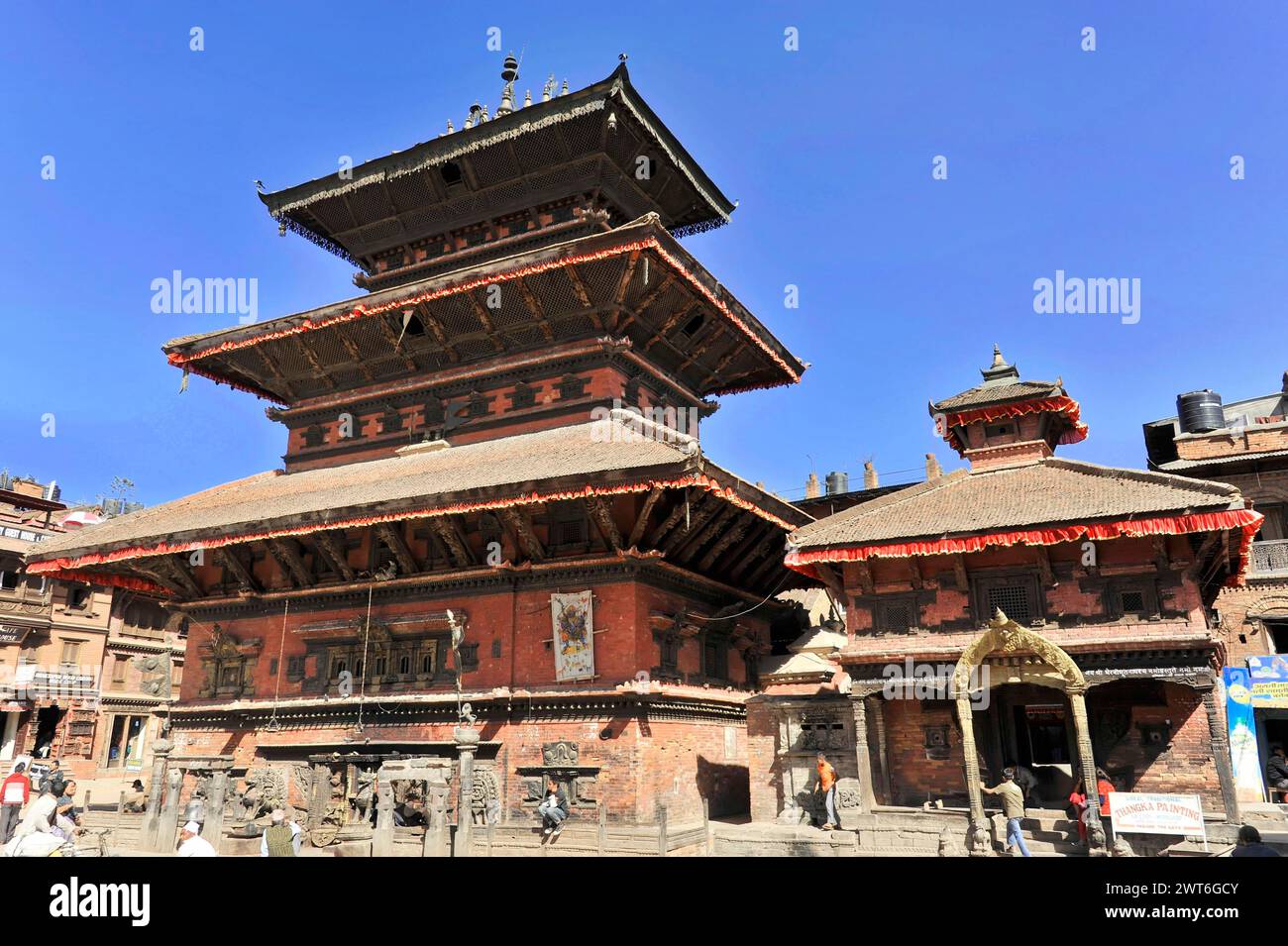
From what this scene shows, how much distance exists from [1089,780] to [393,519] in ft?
48.1

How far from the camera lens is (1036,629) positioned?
A: 58.8 ft

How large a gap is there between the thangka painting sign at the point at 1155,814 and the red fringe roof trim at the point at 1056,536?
487 cm

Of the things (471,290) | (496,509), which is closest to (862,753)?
(496,509)

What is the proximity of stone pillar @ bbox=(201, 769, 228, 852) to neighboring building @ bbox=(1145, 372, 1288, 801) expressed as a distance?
30.0 m

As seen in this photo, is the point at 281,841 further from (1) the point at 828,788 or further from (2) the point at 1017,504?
(2) the point at 1017,504

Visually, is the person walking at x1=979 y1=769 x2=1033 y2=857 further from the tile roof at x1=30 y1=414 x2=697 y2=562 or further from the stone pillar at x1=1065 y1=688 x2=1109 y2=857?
the tile roof at x1=30 y1=414 x2=697 y2=562

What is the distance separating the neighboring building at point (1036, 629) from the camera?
16.5m

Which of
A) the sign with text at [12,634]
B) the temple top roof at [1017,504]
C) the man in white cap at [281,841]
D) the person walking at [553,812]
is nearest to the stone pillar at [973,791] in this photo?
the temple top roof at [1017,504]

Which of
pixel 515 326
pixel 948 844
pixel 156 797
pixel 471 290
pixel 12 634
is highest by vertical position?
pixel 471 290
